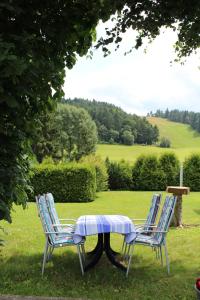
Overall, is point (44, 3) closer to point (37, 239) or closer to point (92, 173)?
point (37, 239)

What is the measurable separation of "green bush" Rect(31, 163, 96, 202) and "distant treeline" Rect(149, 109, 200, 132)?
76067 millimetres

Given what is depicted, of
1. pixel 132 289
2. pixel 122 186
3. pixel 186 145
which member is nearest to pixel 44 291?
pixel 132 289

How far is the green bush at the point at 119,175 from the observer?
25.2 meters

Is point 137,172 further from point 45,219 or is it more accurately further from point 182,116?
point 182,116

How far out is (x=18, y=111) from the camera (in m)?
4.89

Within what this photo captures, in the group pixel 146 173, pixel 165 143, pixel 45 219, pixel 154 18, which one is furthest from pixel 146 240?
pixel 165 143

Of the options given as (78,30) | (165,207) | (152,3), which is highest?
(152,3)

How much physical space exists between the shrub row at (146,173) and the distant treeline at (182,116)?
6877 centimetres

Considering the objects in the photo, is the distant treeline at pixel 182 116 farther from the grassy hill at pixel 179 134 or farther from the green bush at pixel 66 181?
the green bush at pixel 66 181

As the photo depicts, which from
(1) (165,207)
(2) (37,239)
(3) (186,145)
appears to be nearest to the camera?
(1) (165,207)

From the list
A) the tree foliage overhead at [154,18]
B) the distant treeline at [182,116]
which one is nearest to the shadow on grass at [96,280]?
the tree foliage overhead at [154,18]

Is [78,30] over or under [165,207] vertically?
over

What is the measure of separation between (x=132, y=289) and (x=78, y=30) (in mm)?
3244

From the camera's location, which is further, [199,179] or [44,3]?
[199,179]
